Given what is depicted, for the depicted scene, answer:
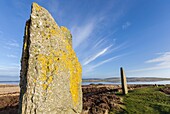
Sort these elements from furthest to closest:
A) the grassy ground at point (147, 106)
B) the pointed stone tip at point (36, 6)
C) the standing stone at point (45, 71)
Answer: the grassy ground at point (147, 106)
the pointed stone tip at point (36, 6)
the standing stone at point (45, 71)

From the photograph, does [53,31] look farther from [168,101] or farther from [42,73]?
[168,101]

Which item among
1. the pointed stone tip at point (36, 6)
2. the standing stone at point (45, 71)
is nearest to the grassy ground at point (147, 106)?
the standing stone at point (45, 71)

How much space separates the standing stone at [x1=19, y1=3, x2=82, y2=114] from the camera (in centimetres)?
566

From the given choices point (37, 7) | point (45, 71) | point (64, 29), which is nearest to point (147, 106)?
point (64, 29)

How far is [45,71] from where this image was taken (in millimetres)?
5980

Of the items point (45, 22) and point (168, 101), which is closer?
point (45, 22)

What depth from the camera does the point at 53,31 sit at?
663 cm

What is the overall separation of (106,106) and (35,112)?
6.40 metres

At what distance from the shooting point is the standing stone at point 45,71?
5660 mm

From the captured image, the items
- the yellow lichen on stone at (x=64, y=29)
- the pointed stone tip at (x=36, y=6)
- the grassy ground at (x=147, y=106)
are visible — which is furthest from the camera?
the grassy ground at (x=147, y=106)

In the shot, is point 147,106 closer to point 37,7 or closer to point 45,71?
point 45,71

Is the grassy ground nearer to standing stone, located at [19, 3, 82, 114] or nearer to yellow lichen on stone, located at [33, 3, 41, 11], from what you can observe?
standing stone, located at [19, 3, 82, 114]

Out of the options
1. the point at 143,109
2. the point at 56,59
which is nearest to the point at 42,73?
the point at 56,59

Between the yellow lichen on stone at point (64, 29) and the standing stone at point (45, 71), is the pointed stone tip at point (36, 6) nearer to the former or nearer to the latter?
the standing stone at point (45, 71)
